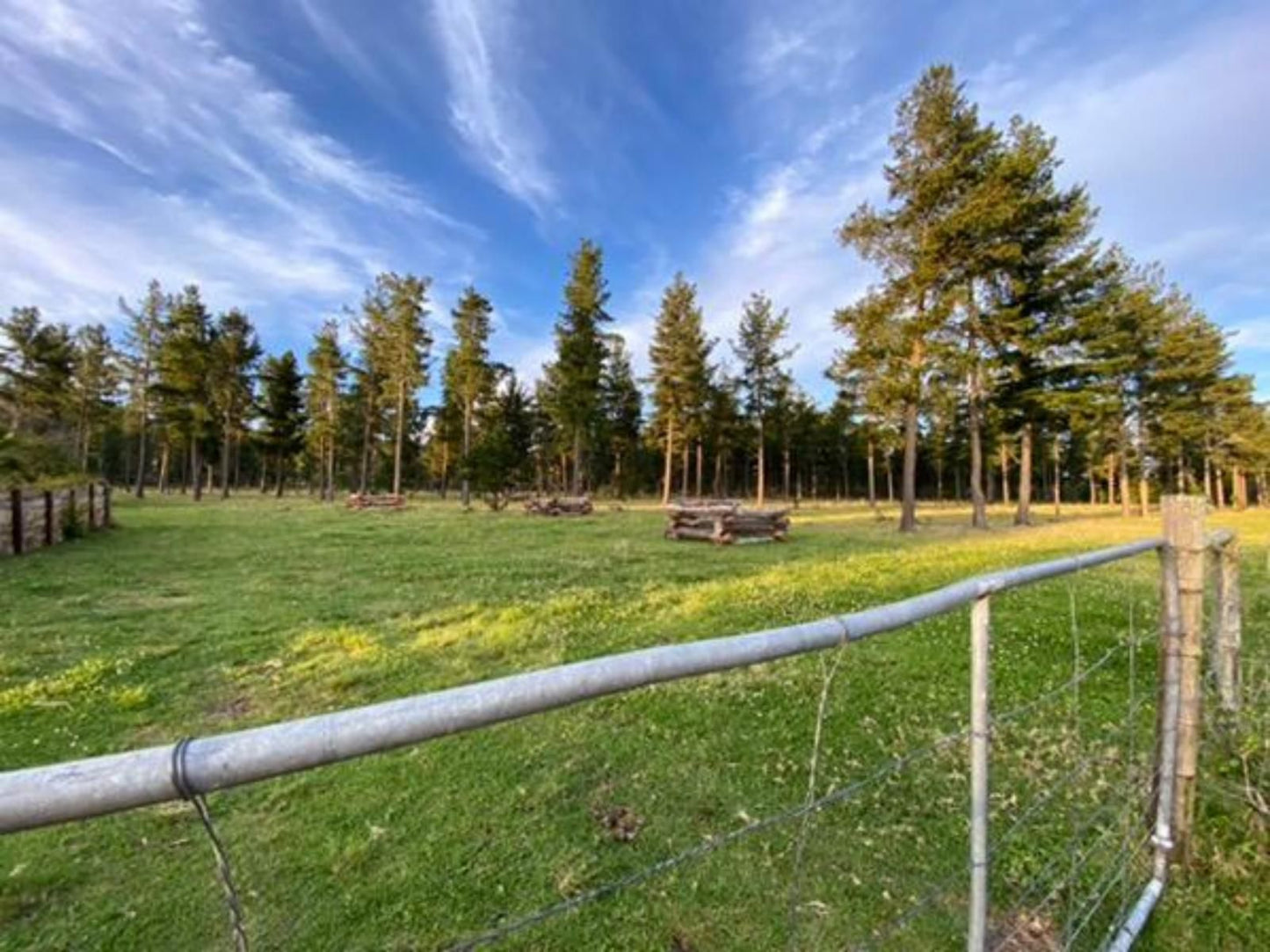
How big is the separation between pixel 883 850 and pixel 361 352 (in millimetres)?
38111

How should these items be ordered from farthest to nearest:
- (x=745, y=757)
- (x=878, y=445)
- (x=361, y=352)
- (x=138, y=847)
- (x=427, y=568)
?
(x=878, y=445) < (x=361, y=352) < (x=427, y=568) < (x=745, y=757) < (x=138, y=847)

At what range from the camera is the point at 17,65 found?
885cm

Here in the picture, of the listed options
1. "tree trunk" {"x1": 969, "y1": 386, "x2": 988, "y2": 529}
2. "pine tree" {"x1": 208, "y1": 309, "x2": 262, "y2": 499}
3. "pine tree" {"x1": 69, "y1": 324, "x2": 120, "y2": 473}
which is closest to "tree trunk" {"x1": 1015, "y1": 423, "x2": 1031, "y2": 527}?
"tree trunk" {"x1": 969, "y1": 386, "x2": 988, "y2": 529}

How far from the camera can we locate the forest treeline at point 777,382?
63.3 feet

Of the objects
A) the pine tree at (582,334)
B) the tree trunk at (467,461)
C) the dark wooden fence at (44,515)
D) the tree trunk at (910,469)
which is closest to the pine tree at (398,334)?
the tree trunk at (467,461)

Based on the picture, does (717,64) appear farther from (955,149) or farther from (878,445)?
(878,445)

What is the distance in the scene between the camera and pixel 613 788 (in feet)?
11.4

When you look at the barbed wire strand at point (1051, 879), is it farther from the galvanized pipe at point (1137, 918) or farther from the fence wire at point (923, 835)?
the galvanized pipe at point (1137, 918)

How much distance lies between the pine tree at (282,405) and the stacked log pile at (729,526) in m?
33.4

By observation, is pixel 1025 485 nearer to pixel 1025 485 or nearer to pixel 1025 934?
pixel 1025 485

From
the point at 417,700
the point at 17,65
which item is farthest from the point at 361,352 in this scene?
the point at 417,700

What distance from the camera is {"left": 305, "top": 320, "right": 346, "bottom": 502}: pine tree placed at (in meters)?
38.8

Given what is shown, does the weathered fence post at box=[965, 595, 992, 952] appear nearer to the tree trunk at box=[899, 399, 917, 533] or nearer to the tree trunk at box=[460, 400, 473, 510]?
the tree trunk at box=[899, 399, 917, 533]

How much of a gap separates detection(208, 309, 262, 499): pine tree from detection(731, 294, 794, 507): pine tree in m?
29.5
